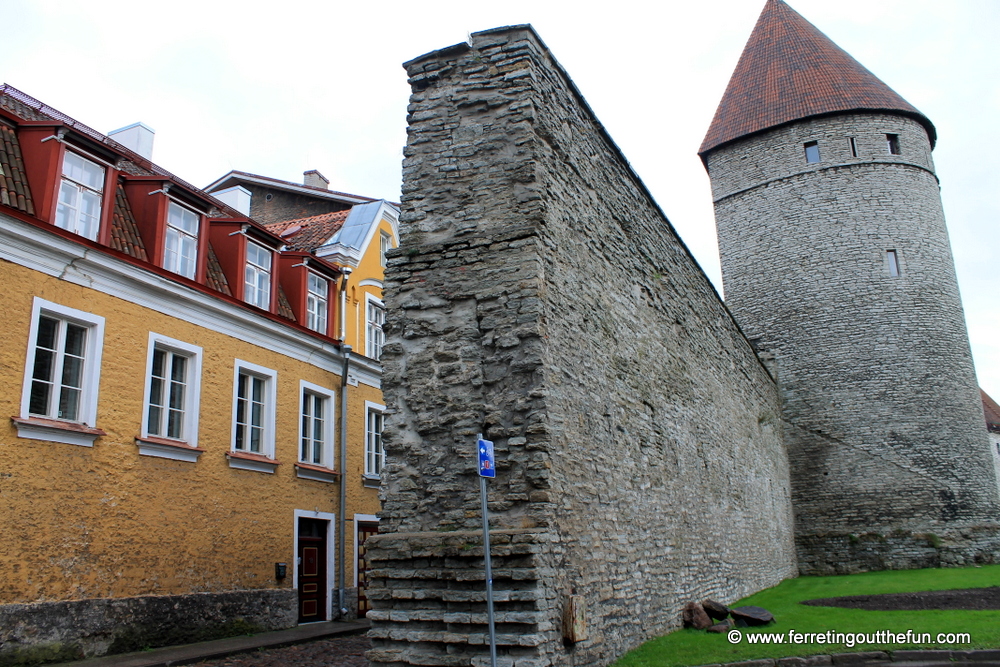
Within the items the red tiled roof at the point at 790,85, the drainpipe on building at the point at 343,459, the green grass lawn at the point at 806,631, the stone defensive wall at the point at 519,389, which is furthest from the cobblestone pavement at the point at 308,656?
the red tiled roof at the point at 790,85

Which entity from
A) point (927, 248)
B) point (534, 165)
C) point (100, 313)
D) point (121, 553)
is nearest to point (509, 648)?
point (534, 165)

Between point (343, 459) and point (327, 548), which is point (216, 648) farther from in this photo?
point (343, 459)

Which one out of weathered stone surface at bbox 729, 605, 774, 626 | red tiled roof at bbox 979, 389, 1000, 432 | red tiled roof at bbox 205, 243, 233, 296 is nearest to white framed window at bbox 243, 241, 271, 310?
red tiled roof at bbox 205, 243, 233, 296

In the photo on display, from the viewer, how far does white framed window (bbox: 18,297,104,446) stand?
853cm

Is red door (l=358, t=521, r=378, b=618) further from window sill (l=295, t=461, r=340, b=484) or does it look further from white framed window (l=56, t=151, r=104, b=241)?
white framed window (l=56, t=151, r=104, b=241)

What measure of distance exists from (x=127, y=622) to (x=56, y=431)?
243 centimetres

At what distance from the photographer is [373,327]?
15.8 meters

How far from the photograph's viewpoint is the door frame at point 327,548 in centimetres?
1219

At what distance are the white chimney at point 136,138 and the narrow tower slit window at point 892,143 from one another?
66.2ft

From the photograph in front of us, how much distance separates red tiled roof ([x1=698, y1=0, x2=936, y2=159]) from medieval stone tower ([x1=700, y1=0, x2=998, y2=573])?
7 centimetres

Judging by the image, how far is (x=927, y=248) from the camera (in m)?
22.3

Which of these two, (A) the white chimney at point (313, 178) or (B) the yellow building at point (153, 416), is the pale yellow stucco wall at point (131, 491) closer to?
(B) the yellow building at point (153, 416)

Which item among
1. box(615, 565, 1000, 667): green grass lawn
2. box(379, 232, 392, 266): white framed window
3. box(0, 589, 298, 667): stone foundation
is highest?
box(379, 232, 392, 266): white framed window

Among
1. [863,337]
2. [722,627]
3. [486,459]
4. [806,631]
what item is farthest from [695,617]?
[863,337]
